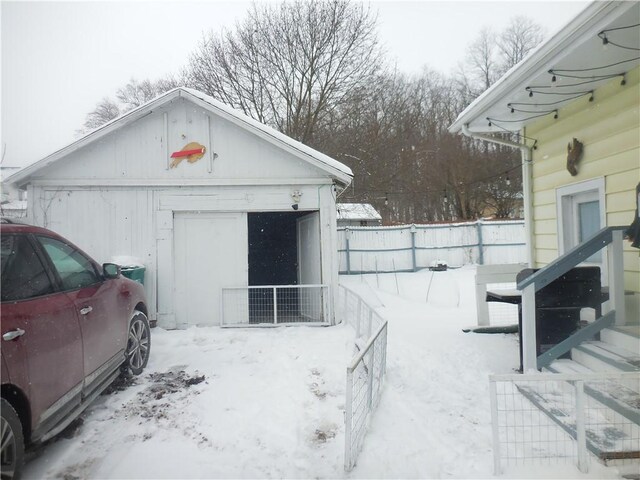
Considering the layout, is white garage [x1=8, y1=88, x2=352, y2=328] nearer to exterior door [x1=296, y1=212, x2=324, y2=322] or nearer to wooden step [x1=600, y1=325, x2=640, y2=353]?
exterior door [x1=296, y1=212, x2=324, y2=322]

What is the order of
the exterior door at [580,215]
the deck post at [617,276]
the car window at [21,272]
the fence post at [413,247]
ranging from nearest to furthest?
the car window at [21,272] → the deck post at [617,276] → the exterior door at [580,215] → the fence post at [413,247]

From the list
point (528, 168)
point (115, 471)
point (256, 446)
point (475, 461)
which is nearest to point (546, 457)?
point (475, 461)

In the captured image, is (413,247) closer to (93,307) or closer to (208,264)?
(208,264)

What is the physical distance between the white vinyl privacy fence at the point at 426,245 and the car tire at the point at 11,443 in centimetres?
1429

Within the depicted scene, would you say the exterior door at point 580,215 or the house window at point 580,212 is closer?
the house window at point 580,212

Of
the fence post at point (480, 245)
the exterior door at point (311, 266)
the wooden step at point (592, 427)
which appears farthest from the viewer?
the fence post at point (480, 245)

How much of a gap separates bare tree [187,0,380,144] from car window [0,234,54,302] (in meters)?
17.8

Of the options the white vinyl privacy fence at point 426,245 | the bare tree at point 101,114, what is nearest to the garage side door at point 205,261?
the white vinyl privacy fence at point 426,245

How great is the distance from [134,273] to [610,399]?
7.36 metres

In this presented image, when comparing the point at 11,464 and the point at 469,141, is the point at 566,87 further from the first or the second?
the point at 469,141

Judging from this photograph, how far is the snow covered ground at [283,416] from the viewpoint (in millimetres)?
3377

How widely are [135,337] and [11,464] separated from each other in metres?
2.76

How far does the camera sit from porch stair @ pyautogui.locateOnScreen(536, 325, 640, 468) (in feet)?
11.1

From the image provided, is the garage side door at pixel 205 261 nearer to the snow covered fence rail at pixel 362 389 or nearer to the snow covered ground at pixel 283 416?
the snow covered ground at pixel 283 416
